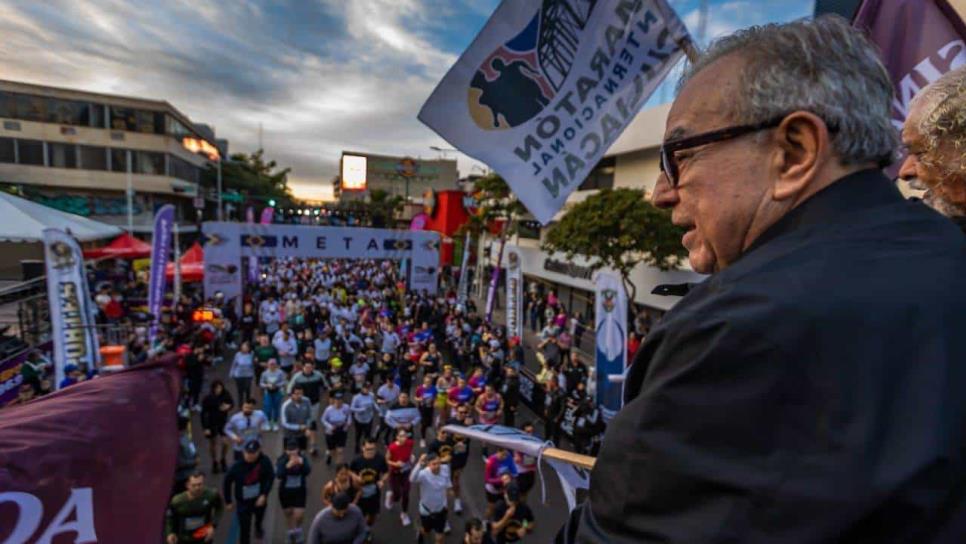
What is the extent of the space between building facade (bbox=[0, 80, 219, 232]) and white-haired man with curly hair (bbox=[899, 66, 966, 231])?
4394cm

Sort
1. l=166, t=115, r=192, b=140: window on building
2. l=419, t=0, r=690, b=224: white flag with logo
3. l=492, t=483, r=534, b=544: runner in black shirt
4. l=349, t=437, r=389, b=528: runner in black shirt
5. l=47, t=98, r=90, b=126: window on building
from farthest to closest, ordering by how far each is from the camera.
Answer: l=166, t=115, r=192, b=140: window on building < l=47, t=98, r=90, b=126: window on building < l=349, t=437, r=389, b=528: runner in black shirt < l=492, t=483, r=534, b=544: runner in black shirt < l=419, t=0, r=690, b=224: white flag with logo

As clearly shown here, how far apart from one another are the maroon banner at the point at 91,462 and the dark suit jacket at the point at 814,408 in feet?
8.23

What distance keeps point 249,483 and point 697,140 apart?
6992 mm

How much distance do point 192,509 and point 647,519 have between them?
6268 millimetres

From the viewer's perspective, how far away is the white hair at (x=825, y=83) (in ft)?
3.11


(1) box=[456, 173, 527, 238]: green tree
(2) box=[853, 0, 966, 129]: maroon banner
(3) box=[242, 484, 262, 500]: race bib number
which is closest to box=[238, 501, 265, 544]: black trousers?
(3) box=[242, 484, 262, 500]: race bib number

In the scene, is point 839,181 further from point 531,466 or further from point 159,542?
point 531,466

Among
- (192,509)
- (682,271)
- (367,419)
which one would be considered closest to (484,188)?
(682,271)

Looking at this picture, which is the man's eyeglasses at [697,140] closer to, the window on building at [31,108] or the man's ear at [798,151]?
the man's ear at [798,151]

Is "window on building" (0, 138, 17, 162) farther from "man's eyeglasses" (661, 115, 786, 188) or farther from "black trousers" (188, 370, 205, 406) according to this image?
"man's eyeglasses" (661, 115, 786, 188)

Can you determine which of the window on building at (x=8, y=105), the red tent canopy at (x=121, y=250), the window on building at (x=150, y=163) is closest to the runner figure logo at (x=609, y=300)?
the red tent canopy at (x=121, y=250)

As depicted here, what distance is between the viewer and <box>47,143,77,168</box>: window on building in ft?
120

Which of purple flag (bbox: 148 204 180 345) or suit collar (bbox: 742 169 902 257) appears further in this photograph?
purple flag (bbox: 148 204 180 345)

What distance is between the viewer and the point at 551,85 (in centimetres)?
479
